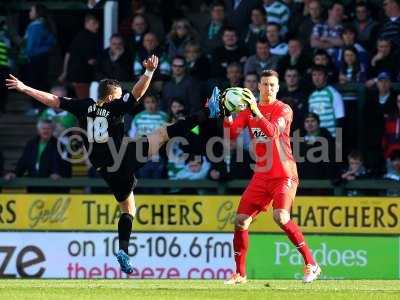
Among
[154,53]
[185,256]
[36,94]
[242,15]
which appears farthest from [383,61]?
[36,94]

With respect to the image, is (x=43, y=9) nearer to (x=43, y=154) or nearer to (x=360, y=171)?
(x=43, y=154)

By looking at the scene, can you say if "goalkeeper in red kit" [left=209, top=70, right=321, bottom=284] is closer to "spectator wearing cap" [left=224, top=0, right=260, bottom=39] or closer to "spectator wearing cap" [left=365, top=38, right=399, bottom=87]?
"spectator wearing cap" [left=365, top=38, right=399, bottom=87]

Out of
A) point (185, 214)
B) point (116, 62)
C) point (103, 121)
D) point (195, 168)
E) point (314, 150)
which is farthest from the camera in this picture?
point (116, 62)

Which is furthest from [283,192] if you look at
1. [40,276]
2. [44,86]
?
[44,86]

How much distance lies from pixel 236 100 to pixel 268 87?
47 centimetres

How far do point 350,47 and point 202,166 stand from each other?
2.64 m

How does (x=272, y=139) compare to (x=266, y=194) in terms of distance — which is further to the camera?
(x=266, y=194)

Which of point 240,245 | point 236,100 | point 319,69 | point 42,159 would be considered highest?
point 319,69

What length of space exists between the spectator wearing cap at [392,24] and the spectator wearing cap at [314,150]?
1.83m

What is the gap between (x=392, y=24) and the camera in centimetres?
1877

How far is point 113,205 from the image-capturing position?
18156 mm

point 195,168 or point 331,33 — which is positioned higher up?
point 331,33

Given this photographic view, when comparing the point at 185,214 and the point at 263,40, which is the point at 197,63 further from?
the point at 185,214

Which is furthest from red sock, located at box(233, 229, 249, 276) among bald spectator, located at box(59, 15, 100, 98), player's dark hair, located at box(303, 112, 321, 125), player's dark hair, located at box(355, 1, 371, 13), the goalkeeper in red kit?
bald spectator, located at box(59, 15, 100, 98)
